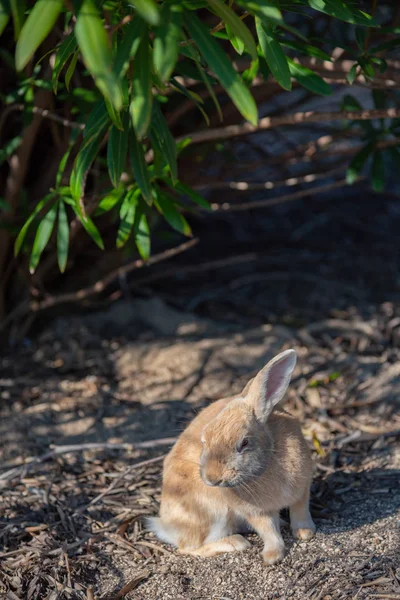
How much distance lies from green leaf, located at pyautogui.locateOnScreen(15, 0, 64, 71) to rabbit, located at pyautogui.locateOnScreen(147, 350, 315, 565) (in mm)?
1466

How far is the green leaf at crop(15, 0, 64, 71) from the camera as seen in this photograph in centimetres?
198

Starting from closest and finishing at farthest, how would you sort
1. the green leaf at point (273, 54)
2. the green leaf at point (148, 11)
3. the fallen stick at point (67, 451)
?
the green leaf at point (148, 11), the green leaf at point (273, 54), the fallen stick at point (67, 451)

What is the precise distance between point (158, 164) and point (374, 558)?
Answer: 1779 millimetres

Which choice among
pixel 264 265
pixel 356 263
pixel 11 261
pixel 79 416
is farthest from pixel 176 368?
pixel 356 263

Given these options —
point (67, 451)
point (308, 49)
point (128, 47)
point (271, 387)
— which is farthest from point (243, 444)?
point (308, 49)

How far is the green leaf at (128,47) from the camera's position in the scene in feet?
7.17

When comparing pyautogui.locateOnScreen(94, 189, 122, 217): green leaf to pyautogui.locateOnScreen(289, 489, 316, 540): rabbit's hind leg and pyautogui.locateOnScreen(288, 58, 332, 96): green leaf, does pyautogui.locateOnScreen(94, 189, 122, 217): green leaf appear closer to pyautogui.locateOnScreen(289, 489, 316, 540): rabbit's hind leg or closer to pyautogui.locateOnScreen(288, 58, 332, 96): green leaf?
pyautogui.locateOnScreen(288, 58, 332, 96): green leaf

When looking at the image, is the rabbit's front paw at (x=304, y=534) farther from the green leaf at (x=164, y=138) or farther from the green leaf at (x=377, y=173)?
the green leaf at (x=377, y=173)

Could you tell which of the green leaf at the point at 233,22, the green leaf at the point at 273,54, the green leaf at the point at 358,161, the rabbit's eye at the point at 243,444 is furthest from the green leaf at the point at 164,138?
the green leaf at the point at 358,161

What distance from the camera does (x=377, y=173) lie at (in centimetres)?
438

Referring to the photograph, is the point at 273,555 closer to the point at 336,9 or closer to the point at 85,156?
the point at 85,156

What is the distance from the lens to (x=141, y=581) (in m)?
3.05

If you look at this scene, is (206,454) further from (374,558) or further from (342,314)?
(342,314)

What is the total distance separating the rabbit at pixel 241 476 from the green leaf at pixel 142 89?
1.16 m
